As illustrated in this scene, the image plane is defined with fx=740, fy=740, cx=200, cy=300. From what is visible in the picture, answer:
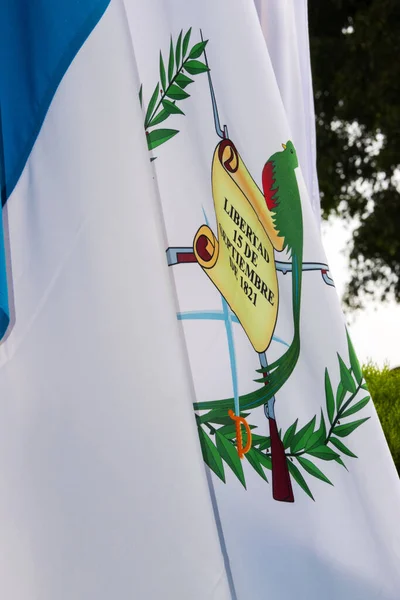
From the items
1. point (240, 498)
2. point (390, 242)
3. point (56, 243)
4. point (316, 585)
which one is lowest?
point (316, 585)

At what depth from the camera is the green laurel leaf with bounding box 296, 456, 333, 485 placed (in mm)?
1061

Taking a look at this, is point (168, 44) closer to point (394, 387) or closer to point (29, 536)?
point (29, 536)

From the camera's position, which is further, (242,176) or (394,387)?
(394,387)

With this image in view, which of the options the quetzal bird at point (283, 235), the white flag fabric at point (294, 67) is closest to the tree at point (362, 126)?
the white flag fabric at point (294, 67)

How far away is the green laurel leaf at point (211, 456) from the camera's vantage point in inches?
41.4

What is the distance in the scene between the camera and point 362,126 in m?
5.48

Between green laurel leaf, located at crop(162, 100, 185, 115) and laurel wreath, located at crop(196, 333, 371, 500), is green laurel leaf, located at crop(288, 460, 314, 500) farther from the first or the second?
green laurel leaf, located at crop(162, 100, 185, 115)

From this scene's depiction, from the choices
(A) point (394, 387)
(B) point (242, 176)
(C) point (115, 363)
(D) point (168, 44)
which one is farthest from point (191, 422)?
(A) point (394, 387)

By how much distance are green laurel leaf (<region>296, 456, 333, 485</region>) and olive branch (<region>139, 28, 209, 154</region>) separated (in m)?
0.50

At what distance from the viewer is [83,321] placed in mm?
959

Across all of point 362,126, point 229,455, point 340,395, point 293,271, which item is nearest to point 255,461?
point 229,455

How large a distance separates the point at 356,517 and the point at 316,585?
0.37 feet

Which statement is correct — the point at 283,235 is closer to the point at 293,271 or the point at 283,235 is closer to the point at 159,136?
the point at 293,271

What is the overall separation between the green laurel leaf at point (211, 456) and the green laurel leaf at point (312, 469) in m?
0.11
